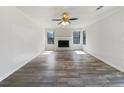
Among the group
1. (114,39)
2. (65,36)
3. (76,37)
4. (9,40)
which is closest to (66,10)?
(114,39)

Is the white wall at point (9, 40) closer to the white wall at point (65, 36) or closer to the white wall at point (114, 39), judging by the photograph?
the white wall at point (114, 39)

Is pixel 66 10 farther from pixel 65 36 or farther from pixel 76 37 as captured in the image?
pixel 76 37

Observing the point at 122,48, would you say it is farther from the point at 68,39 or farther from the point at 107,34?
the point at 68,39

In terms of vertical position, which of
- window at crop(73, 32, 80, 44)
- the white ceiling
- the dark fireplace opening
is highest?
the white ceiling

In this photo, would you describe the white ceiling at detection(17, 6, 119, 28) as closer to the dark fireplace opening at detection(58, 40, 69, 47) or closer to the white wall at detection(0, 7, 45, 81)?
the white wall at detection(0, 7, 45, 81)

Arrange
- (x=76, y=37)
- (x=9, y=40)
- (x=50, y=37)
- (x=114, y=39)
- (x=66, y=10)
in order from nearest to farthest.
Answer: (x=9, y=40), (x=66, y=10), (x=114, y=39), (x=50, y=37), (x=76, y=37)

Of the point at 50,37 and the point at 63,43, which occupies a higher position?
the point at 50,37

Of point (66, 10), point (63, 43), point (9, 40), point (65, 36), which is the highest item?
point (66, 10)

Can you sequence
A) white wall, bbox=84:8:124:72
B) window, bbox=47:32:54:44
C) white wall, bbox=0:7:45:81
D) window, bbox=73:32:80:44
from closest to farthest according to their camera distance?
white wall, bbox=0:7:45:81 → white wall, bbox=84:8:124:72 → window, bbox=47:32:54:44 → window, bbox=73:32:80:44

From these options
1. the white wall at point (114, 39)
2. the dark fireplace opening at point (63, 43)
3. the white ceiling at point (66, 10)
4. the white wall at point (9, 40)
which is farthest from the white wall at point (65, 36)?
the white wall at point (9, 40)

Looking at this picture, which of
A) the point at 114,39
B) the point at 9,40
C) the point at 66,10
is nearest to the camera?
the point at 9,40

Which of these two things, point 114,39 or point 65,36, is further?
point 65,36

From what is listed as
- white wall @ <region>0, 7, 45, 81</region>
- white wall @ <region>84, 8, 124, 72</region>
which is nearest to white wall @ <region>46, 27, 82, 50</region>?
white wall @ <region>84, 8, 124, 72</region>
